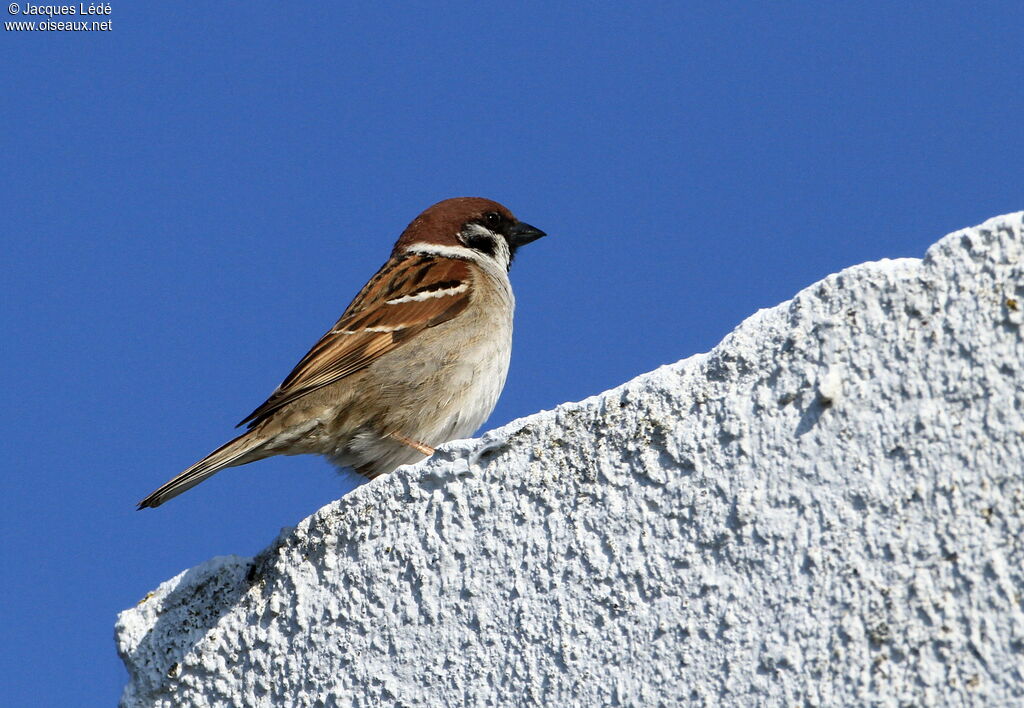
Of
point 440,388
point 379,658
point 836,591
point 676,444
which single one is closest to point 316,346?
point 440,388

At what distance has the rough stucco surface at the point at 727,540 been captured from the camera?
1.47 meters

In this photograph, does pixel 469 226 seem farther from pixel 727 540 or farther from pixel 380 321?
pixel 727 540

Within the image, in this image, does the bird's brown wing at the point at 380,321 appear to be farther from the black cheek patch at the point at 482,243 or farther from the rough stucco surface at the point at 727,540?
the rough stucco surface at the point at 727,540

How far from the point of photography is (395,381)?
3496 millimetres

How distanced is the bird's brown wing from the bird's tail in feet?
0.22

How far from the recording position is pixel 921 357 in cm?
156

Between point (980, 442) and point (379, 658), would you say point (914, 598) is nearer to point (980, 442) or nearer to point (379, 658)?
point (980, 442)

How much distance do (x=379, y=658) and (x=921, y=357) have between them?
942 mm

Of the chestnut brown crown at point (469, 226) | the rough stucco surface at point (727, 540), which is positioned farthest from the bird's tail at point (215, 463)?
the chestnut brown crown at point (469, 226)

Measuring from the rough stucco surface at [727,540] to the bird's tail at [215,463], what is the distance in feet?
2.37

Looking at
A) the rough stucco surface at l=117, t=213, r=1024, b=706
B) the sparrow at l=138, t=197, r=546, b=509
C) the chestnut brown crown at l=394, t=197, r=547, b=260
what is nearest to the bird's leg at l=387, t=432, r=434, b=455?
the sparrow at l=138, t=197, r=546, b=509

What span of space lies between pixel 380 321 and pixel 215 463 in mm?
849

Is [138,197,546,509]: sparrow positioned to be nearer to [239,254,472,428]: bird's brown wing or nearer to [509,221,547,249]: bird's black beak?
[239,254,472,428]: bird's brown wing

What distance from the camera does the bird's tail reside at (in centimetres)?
276
